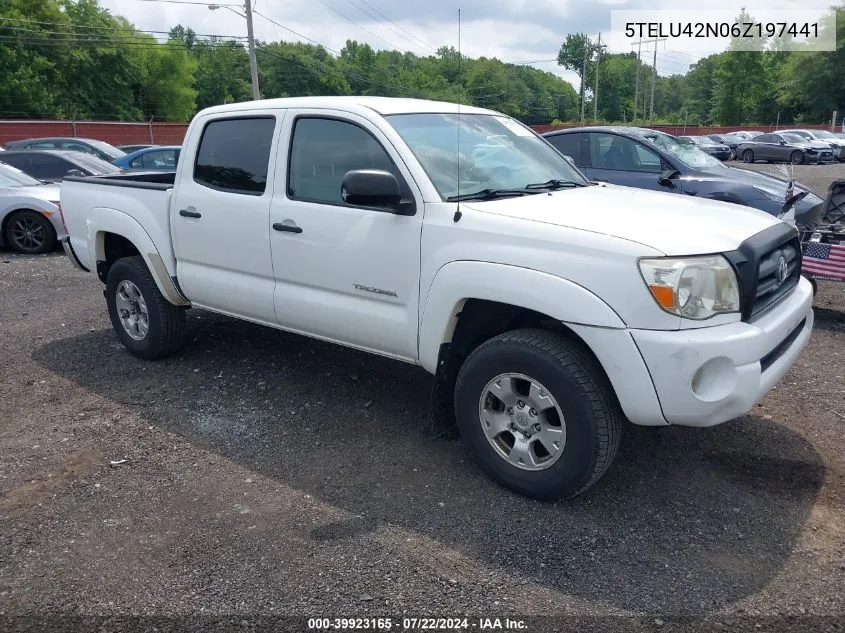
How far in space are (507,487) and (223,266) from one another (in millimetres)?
2477

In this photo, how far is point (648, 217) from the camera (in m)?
3.67

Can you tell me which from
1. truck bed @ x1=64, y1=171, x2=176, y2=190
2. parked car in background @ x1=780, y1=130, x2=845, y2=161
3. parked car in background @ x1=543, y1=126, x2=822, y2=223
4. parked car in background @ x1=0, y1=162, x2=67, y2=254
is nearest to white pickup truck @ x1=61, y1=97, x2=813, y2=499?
truck bed @ x1=64, y1=171, x2=176, y2=190

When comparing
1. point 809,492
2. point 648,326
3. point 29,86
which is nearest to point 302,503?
point 648,326

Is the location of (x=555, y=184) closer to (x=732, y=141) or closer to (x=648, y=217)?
(x=648, y=217)

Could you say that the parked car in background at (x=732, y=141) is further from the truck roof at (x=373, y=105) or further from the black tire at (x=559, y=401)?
the black tire at (x=559, y=401)

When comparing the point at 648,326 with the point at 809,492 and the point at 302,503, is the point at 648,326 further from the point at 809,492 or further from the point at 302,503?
the point at 302,503

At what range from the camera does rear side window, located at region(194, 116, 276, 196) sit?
4.79m

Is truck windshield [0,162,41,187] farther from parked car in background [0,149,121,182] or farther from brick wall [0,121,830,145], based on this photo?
brick wall [0,121,830,145]

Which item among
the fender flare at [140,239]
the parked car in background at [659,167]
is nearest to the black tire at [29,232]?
the fender flare at [140,239]

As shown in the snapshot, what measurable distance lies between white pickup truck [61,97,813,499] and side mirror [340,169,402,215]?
12 millimetres

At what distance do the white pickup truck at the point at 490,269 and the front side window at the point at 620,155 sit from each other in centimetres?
440

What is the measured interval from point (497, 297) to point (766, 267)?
4.25 feet

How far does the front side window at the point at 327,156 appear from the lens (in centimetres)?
426

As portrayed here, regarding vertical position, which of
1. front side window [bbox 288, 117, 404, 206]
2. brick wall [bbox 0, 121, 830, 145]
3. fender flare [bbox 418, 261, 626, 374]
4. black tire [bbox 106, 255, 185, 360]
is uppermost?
brick wall [bbox 0, 121, 830, 145]
